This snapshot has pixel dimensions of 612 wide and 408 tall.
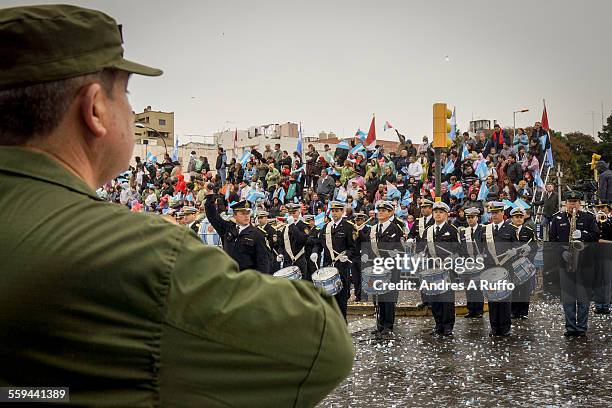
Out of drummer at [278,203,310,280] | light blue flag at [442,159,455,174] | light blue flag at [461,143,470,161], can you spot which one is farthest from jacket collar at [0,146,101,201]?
light blue flag at [461,143,470,161]

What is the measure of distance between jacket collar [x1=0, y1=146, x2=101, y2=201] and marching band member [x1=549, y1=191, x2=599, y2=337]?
11.1 m

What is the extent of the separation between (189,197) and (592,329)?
54.8ft

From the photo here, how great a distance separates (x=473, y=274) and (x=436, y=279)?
94cm

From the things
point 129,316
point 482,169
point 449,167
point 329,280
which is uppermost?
point 449,167

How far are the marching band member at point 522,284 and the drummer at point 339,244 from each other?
2.91 metres

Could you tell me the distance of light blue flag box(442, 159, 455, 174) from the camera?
875 inches

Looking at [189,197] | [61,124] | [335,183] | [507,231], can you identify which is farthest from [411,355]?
[189,197]

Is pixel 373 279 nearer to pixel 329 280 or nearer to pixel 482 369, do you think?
pixel 329 280

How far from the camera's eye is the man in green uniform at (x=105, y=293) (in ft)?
3.44

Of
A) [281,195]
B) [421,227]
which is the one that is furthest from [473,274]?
[281,195]

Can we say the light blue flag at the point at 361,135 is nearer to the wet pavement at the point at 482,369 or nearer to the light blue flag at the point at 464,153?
the light blue flag at the point at 464,153

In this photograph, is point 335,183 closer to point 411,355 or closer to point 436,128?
point 436,128

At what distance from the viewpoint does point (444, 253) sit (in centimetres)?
1338

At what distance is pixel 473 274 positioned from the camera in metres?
13.2
